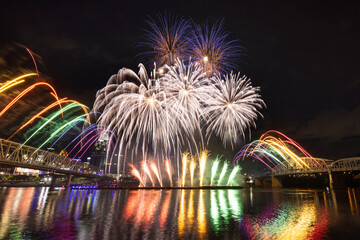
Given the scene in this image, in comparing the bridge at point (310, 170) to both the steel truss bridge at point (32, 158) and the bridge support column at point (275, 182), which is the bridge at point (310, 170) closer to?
the bridge support column at point (275, 182)

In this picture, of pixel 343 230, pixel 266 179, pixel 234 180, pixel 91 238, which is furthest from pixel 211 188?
pixel 266 179

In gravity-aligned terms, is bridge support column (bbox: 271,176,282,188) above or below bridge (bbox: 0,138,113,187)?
below

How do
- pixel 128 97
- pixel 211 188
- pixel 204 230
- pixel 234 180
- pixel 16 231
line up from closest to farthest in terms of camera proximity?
pixel 16 231, pixel 204 230, pixel 128 97, pixel 211 188, pixel 234 180

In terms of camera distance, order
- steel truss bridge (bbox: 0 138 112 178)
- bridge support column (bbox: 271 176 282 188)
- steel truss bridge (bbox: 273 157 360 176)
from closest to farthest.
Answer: steel truss bridge (bbox: 0 138 112 178), steel truss bridge (bbox: 273 157 360 176), bridge support column (bbox: 271 176 282 188)

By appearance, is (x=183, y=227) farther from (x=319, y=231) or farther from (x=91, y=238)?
(x=319, y=231)

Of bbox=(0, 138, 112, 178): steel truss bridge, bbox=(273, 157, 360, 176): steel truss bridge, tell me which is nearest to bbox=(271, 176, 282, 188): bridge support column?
bbox=(273, 157, 360, 176): steel truss bridge

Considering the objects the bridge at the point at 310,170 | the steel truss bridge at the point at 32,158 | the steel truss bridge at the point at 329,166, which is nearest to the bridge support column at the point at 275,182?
the bridge at the point at 310,170

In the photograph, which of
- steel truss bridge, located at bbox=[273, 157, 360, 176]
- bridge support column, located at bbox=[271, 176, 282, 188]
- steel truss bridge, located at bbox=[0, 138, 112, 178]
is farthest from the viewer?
bridge support column, located at bbox=[271, 176, 282, 188]

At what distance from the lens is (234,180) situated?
96.0 metres

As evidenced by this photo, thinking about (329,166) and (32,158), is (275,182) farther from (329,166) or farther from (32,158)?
(32,158)

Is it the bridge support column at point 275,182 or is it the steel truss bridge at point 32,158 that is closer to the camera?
the steel truss bridge at point 32,158

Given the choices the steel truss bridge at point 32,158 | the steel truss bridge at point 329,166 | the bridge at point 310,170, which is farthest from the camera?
the bridge at point 310,170

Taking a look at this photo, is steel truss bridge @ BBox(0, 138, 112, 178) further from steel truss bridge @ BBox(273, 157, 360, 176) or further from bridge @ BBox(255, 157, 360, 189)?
steel truss bridge @ BBox(273, 157, 360, 176)

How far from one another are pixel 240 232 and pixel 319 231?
4.58 metres
